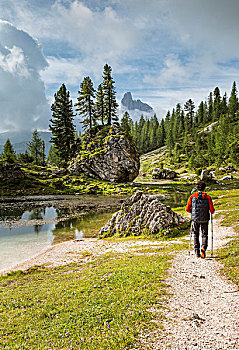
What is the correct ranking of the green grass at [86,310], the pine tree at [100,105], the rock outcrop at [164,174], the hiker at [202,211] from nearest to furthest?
the green grass at [86,310] → the hiker at [202,211] → the pine tree at [100,105] → the rock outcrop at [164,174]

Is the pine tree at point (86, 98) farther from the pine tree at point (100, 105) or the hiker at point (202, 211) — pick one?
the hiker at point (202, 211)

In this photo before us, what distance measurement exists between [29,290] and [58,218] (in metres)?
27.4

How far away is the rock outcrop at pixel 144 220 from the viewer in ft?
75.6

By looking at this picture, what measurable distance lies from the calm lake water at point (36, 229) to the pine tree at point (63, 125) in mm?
45660

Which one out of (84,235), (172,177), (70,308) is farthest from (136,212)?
(172,177)

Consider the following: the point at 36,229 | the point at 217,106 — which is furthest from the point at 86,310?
the point at 217,106

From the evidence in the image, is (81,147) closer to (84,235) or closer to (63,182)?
(63,182)

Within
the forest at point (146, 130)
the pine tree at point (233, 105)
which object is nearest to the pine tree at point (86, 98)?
the forest at point (146, 130)

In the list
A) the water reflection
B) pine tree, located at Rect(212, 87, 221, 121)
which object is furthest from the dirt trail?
pine tree, located at Rect(212, 87, 221, 121)

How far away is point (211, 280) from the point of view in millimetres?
9641

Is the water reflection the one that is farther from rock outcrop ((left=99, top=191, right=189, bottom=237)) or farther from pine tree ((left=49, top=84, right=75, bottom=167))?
pine tree ((left=49, top=84, right=75, bottom=167))

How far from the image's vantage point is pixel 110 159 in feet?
265

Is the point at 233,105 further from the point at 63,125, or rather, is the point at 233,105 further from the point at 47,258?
the point at 47,258

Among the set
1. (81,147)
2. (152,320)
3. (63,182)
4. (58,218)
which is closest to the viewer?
(152,320)
